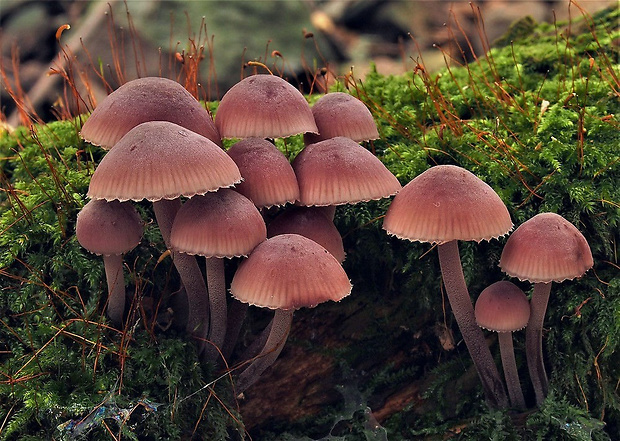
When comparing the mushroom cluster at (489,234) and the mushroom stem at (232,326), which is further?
the mushroom stem at (232,326)

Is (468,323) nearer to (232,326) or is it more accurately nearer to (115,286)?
(232,326)

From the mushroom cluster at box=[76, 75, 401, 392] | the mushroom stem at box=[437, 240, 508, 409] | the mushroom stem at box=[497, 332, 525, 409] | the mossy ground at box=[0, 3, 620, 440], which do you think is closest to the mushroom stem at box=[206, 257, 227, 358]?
the mushroom cluster at box=[76, 75, 401, 392]

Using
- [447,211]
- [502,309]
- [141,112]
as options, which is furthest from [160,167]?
[502,309]

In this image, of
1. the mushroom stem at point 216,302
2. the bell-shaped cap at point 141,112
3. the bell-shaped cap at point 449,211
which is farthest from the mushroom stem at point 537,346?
the bell-shaped cap at point 141,112

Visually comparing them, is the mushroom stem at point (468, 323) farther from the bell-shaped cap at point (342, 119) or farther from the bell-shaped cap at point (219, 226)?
the bell-shaped cap at point (219, 226)

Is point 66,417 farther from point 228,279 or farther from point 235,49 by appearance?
point 235,49

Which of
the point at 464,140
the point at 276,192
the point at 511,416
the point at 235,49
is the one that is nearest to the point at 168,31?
the point at 235,49

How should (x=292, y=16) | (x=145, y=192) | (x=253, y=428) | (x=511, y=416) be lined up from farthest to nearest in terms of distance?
(x=292, y=16)
(x=253, y=428)
(x=511, y=416)
(x=145, y=192)
